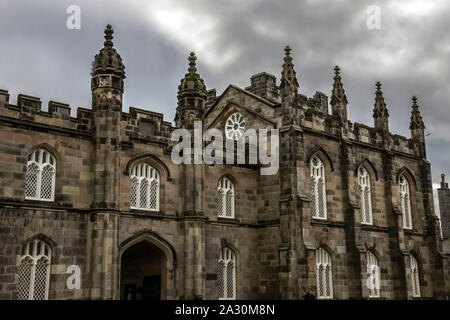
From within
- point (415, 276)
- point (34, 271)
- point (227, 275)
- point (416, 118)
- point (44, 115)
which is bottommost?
point (34, 271)

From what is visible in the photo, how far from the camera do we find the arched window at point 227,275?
85.6 feet

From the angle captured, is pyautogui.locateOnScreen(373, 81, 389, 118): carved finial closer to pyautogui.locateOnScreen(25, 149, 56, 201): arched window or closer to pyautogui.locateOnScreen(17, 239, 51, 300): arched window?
pyautogui.locateOnScreen(25, 149, 56, 201): arched window

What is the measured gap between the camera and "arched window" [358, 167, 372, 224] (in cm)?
3173

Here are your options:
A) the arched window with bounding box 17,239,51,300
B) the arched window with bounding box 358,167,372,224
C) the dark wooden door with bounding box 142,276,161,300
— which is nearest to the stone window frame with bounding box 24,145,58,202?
the arched window with bounding box 17,239,51,300

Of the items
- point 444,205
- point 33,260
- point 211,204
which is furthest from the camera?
point 444,205

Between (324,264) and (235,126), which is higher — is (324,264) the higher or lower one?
the lower one

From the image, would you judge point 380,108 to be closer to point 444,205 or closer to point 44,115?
point 444,205

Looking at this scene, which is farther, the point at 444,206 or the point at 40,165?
the point at 444,206

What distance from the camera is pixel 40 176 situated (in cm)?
2108

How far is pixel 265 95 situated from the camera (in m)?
32.0

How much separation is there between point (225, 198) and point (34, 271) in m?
9.90

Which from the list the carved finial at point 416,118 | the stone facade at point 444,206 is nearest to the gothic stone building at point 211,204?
the carved finial at point 416,118

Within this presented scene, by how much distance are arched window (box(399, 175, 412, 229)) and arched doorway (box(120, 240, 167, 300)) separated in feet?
55.5

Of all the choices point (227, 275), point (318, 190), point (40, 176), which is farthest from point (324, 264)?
point (40, 176)
